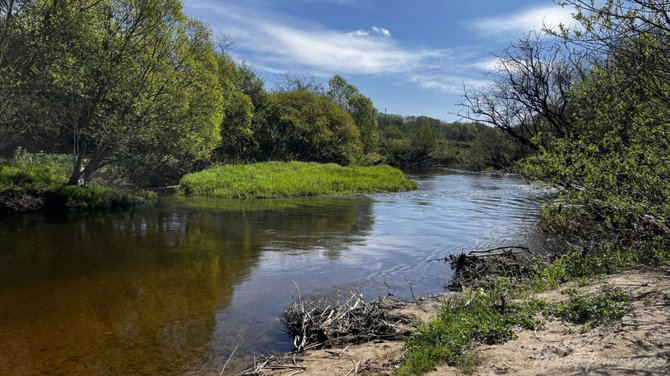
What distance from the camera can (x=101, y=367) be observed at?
5832 mm

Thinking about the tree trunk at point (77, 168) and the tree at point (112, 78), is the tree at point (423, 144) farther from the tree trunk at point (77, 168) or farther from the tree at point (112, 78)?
the tree trunk at point (77, 168)

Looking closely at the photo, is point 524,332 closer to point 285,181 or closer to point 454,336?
point 454,336

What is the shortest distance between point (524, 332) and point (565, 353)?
778mm

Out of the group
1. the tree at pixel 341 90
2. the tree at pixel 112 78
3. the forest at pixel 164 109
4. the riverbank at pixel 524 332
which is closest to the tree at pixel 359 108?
the tree at pixel 341 90

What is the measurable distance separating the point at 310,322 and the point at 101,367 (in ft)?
9.99

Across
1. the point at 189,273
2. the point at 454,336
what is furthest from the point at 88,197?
the point at 454,336

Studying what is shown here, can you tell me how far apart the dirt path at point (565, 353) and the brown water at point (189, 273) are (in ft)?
4.65

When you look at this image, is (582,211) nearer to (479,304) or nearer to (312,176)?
(479,304)

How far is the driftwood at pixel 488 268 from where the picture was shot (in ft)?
30.8

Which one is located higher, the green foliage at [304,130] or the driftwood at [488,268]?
the green foliage at [304,130]

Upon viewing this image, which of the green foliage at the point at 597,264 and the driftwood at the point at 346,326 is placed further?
the green foliage at the point at 597,264

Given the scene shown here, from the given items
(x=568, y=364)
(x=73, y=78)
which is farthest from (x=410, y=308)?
(x=73, y=78)

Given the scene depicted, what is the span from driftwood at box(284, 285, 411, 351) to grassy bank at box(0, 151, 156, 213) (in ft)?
55.6

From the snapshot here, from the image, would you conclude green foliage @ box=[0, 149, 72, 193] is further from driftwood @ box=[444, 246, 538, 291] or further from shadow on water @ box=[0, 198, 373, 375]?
driftwood @ box=[444, 246, 538, 291]
